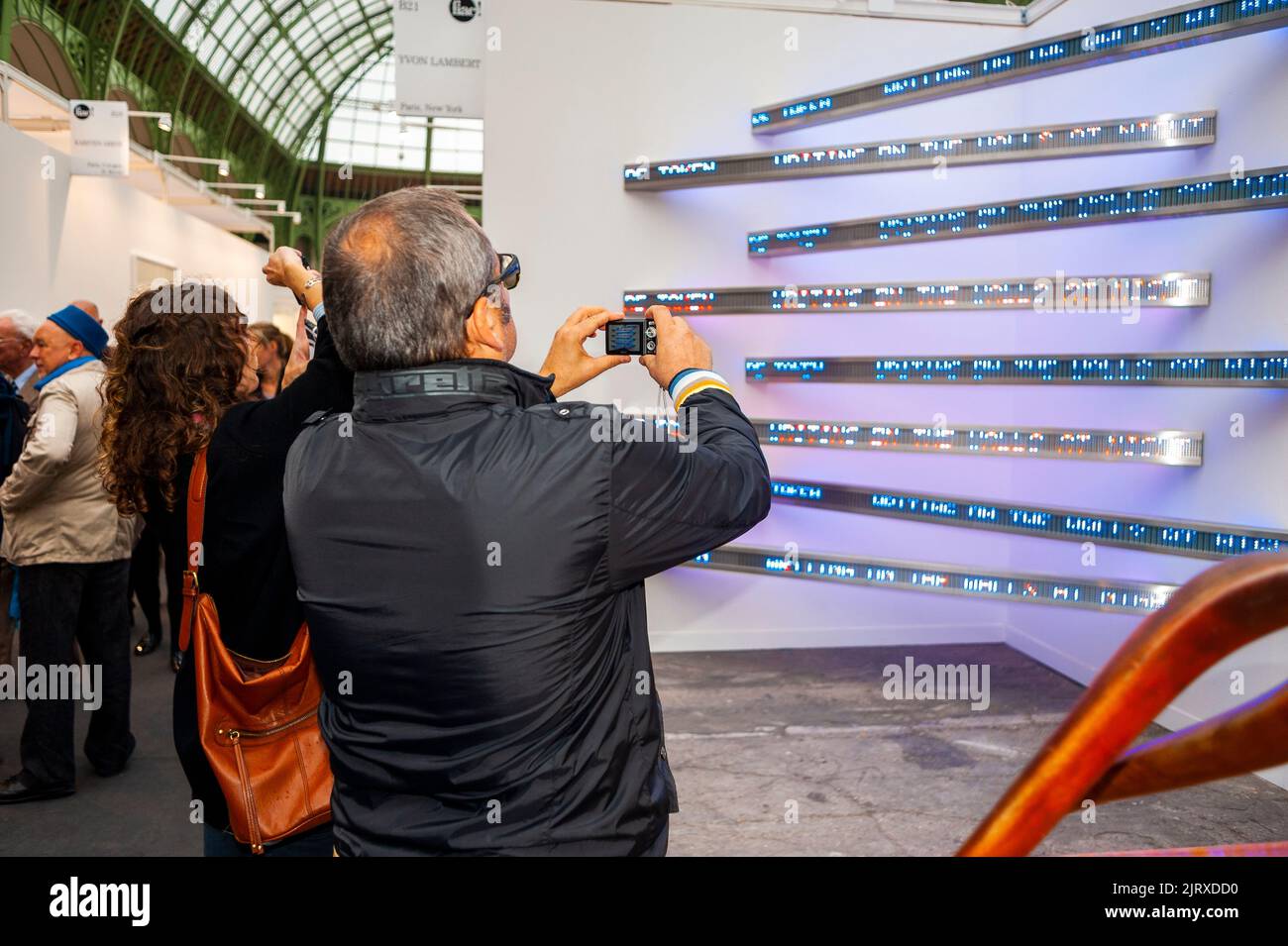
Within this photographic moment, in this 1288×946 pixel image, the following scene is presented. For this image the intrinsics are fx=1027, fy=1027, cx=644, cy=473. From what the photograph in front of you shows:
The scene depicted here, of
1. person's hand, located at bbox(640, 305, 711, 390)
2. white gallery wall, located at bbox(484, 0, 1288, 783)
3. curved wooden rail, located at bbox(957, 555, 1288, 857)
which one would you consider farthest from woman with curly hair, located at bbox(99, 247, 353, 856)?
white gallery wall, located at bbox(484, 0, 1288, 783)

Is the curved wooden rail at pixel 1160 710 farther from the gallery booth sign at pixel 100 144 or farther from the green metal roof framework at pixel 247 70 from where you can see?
the green metal roof framework at pixel 247 70

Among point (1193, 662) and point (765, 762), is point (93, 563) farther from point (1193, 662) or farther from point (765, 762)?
point (1193, 662)

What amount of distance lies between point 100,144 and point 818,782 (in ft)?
33.1

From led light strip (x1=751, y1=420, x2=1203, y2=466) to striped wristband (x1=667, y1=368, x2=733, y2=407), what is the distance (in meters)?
3.09

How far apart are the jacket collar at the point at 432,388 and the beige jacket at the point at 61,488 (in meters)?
3.04

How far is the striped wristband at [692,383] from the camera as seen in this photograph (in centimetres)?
146

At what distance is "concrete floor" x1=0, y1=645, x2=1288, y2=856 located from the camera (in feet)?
11.2

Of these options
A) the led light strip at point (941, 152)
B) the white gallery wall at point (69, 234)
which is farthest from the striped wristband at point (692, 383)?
the white gallery wall at point (69, 234)

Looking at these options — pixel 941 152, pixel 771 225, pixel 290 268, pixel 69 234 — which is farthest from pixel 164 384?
pixel 69 234

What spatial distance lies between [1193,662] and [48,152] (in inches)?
453

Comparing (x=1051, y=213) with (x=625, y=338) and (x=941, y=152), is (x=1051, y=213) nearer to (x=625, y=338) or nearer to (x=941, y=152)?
(x=941, y=152)

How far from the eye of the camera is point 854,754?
4.19 metres

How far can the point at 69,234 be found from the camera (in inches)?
415

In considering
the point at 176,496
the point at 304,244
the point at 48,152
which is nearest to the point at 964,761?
the point at 176,496
